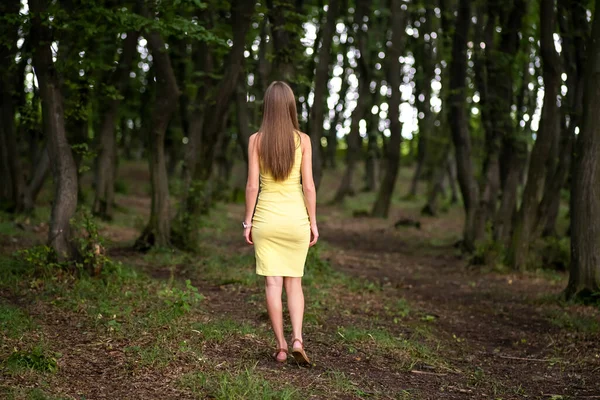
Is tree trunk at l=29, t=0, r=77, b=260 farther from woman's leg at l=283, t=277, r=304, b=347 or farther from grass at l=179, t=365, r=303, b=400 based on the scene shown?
grass at l=179, t=365, r=303, b=400

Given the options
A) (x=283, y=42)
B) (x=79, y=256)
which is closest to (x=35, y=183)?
(x=283, y=42)

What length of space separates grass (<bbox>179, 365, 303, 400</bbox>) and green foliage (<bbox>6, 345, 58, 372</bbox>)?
1000 millimetres

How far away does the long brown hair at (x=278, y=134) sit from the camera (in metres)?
6.34

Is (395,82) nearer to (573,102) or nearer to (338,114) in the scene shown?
(573,102)

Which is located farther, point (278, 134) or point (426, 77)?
point (426, 77)

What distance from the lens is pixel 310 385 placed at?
19.4 ft

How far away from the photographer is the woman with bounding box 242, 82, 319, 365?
250 inches

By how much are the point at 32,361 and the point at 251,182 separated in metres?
2.18

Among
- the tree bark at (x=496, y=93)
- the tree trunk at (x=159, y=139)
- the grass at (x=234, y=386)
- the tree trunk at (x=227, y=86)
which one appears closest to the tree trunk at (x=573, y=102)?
the tree bark at (x=496, y=93)

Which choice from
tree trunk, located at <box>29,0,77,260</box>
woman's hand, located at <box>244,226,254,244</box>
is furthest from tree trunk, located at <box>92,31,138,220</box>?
woman's hand, located at <box>244,226,254,244</box>

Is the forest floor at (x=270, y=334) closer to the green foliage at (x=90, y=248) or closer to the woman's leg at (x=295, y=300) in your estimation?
the green foliage at (x=90, y=248)

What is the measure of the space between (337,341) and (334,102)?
3437cm

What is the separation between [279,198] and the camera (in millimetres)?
6402

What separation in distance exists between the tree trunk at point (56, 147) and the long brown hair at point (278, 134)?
13.7ft
